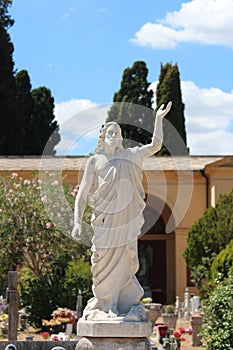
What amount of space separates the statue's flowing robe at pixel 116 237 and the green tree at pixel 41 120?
30083 mm

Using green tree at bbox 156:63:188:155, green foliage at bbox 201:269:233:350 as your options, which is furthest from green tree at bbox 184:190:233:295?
green foliage at bbox 201:269:233:350

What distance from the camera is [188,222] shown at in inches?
1179

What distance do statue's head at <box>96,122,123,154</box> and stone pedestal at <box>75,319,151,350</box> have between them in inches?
76.1

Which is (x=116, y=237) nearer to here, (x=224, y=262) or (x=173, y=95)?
(x=224, y=262)

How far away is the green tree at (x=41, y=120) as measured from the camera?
40.1m

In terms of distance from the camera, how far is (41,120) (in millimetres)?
42312

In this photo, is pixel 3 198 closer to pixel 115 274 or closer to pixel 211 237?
pixel 211 237

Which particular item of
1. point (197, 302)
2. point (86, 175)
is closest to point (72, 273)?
point (197, 302)

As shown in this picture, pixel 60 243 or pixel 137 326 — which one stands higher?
pixel 60 243

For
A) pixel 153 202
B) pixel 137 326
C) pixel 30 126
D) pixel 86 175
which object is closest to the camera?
pixel 137 326

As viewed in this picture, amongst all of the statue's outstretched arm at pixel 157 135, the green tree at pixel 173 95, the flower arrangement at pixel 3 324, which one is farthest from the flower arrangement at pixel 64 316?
the green tree at pixel 173 95

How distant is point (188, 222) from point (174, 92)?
8969mm

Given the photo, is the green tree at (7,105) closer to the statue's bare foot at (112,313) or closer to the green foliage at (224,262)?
the green foliage at (224,262)

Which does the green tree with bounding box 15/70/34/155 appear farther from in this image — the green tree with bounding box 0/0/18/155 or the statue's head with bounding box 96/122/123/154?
the statue's head with bounding box 96/122/123/154
